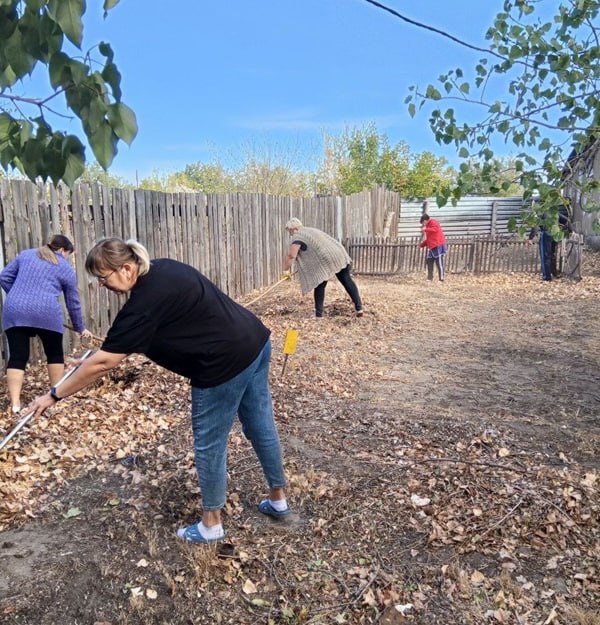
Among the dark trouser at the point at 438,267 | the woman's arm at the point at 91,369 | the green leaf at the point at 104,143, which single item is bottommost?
the dark trouser at the point at 438,267

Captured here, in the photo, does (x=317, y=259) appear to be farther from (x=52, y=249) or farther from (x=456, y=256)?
(x=456, y=256)

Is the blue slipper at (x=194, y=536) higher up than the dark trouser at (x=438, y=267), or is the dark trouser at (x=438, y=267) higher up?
the dark trouser at (x=438, y=267)

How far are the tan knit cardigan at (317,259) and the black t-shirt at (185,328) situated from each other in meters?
5.03

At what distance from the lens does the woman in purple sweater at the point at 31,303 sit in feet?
15.1

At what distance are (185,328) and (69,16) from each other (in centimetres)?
168

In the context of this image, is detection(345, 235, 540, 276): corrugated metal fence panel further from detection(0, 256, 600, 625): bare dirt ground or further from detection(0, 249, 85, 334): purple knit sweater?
detection(0, 249, 85, 334): purple knit sweater

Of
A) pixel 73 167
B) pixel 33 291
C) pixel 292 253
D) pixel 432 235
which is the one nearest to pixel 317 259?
pixel 292 253

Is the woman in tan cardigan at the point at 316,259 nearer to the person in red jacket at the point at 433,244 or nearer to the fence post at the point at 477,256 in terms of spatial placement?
the person in red jacket at the point at 433,244

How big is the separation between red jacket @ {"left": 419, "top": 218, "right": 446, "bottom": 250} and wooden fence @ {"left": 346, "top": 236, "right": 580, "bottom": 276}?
3.84 feet

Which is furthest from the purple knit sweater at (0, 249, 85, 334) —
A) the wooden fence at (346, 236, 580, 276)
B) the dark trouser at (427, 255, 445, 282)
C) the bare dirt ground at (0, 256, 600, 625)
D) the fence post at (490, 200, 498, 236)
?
the fence post at (490, 200, 498, 236)

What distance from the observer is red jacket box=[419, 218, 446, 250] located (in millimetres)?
12734

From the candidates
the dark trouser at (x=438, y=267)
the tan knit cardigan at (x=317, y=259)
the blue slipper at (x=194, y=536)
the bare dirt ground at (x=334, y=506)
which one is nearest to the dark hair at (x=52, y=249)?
the bare dirt ground at (x=334, y=506)

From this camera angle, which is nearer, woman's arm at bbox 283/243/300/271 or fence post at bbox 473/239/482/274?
woman's arm at bbox 283/243/300/271

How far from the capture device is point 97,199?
21.3 feet
